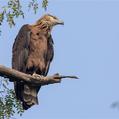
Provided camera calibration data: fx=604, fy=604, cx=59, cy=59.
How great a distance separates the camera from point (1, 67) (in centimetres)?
833

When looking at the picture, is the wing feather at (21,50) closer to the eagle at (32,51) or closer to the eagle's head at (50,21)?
the eagle at (32,51)

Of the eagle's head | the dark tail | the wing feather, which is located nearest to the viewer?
the dark tail

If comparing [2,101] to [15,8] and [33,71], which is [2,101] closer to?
[33,71]

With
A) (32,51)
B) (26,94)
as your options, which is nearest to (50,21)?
(32,51)

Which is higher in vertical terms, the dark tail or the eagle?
the eagle

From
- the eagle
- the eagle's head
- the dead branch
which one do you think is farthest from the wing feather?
the dead branch

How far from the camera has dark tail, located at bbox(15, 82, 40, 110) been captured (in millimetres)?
9609

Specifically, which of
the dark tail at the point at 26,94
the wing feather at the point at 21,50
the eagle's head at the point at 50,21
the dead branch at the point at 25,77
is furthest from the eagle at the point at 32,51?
the dead branch at the point at 25,77

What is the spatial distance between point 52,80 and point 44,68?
2.00 m

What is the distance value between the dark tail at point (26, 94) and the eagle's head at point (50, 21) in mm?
1704

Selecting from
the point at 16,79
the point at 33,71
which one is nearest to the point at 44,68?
the point at 33,71

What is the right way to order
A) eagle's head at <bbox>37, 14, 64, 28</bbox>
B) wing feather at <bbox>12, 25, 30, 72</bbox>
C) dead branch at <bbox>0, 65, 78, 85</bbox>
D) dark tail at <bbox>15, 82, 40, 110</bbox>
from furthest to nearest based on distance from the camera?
eagle's head at <bbox>37, 14, 64, 28</bbox>
wing feather at <bbox>12, 25, 30, 72</bbox>
dark tail at <bbox>15, 82, 40, 110</bbox>
dead branch at <bbox>0, 65, 78, 85</bbox>

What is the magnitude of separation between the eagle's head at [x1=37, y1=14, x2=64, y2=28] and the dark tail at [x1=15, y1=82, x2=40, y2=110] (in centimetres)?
170

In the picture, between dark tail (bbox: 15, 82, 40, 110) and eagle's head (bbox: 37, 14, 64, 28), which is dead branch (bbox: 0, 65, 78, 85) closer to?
dark tail (bbox: 15, 82, 40, 110)
